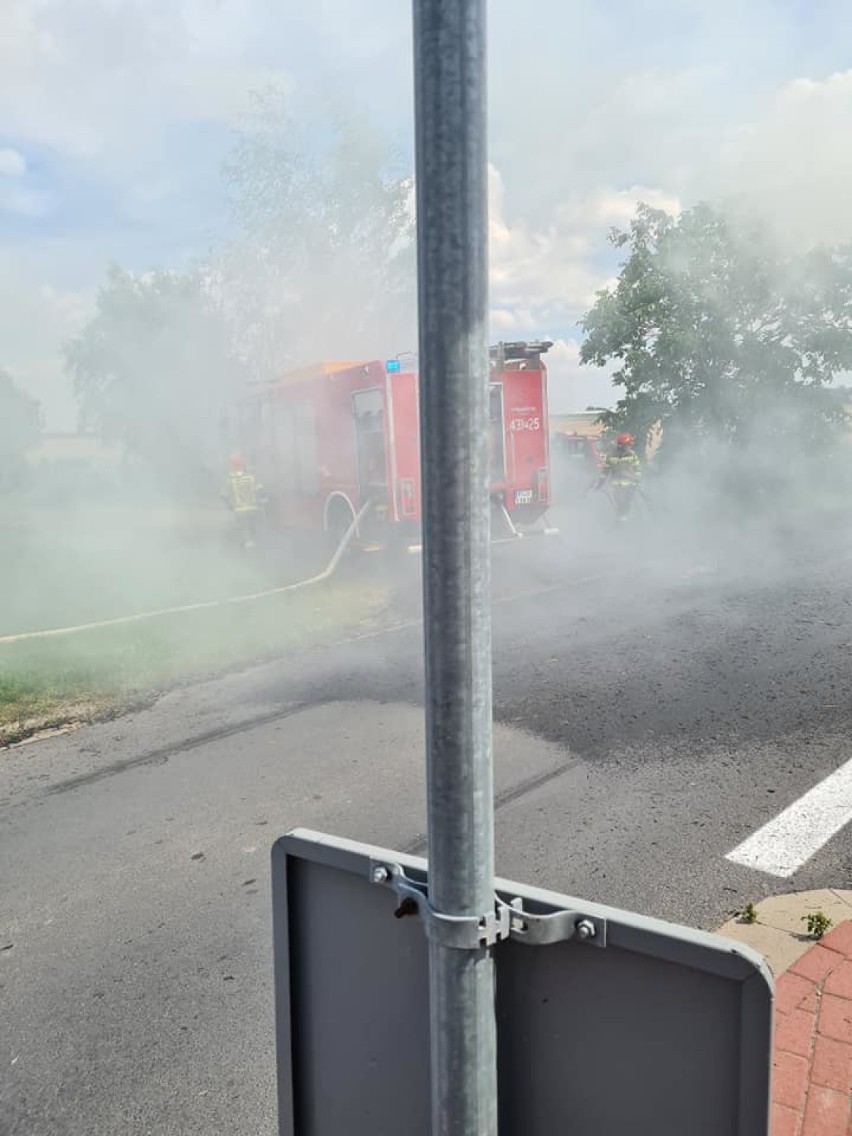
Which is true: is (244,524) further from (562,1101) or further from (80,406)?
(562,1101)

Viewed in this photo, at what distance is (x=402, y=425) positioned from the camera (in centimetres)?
1004

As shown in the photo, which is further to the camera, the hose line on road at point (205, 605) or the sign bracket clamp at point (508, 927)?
the hose line on road at point (205, 605)

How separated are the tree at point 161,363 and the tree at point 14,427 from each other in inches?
79.3

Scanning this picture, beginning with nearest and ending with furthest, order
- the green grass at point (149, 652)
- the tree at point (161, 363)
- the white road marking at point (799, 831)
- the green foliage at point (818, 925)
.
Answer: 1. the green foliage at point (818, 925)
2. the white road marking at point (799, 831)
3. the green grass at point (149, 652)
4. the tree at point (161, 363)

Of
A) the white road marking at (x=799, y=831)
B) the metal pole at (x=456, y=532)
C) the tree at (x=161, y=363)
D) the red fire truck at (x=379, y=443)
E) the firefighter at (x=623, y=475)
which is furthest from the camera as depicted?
the tree at (x=161, y=363)

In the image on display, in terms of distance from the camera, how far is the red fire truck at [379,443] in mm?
10078

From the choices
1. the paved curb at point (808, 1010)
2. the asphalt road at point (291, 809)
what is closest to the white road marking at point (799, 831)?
the asphalt road at point (291, 809)

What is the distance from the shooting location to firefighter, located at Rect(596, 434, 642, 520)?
1336cm

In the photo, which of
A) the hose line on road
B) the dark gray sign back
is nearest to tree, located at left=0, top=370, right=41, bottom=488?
the hose line on road

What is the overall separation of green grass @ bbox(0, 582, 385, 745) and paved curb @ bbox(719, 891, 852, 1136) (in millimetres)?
4261

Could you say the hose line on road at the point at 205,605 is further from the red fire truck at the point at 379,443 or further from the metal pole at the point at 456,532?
the metal pole at the point at 456,532

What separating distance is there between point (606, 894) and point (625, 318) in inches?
476

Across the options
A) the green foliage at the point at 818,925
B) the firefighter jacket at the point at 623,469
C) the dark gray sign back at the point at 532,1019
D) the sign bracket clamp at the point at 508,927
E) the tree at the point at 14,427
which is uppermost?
the tree at the point at 14,427

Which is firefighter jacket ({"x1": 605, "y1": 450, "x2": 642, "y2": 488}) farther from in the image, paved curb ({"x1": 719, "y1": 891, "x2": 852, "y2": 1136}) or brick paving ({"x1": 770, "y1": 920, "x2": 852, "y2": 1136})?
brick paving ({"x1": 770, "y1": 920, "x2": 852, "y2": 1136})
